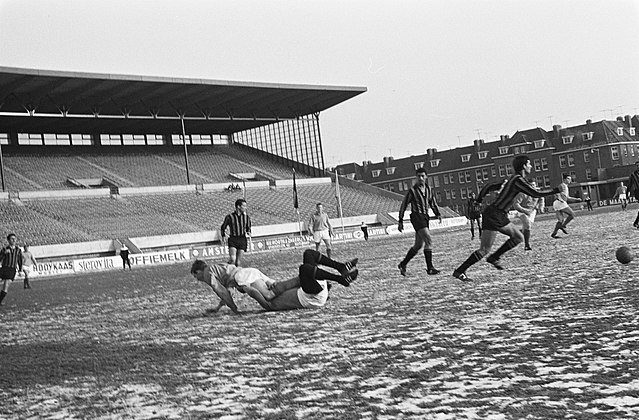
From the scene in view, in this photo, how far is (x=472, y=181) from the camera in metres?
117

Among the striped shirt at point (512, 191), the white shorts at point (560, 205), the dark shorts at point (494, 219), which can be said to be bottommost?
the dark shorts at point (494, 219)

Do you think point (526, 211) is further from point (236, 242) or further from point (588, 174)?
point (588, 174)

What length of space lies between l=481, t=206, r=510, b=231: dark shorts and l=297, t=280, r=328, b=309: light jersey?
3.30 meters

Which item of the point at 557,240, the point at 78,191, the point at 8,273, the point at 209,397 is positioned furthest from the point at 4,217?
the point at 209,397

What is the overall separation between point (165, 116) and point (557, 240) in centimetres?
4640

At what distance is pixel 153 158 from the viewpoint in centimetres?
6619

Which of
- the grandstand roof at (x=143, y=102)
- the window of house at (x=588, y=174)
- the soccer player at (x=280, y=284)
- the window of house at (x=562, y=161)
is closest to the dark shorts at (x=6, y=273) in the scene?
the soccer player at (x=280, y=284)

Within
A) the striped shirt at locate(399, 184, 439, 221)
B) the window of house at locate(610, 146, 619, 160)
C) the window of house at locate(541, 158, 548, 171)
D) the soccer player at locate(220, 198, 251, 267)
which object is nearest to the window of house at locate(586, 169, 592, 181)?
the window of house at locate(610, 146, 619, 160)

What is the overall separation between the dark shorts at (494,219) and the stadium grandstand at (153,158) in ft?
116

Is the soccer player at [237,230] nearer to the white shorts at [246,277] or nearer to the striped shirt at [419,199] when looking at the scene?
the striped shirt at [419,199]

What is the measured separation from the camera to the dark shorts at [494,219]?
12.8 meters

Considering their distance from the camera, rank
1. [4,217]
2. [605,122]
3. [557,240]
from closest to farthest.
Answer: [557,240], [4,217], [605,122]

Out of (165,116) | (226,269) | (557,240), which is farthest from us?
(165,116)

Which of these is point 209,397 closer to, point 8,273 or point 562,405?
point 562,405
